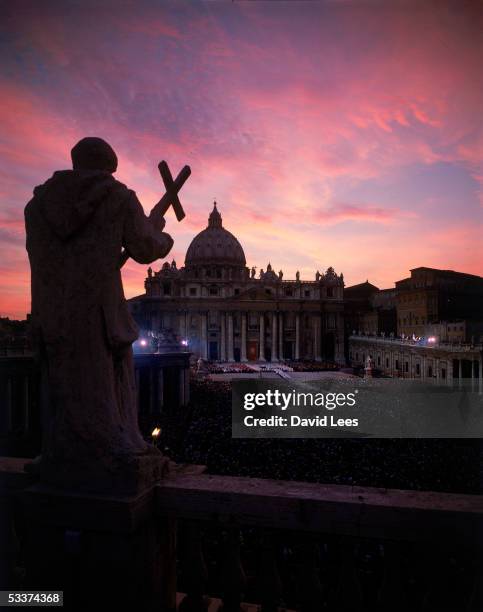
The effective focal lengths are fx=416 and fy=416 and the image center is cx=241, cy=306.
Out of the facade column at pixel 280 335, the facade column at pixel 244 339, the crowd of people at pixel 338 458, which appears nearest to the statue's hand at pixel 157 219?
the crowd of people at pixel 338 458

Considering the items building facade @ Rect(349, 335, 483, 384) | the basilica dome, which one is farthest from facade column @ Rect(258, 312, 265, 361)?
the basilica dome

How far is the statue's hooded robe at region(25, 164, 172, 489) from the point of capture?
257 cm

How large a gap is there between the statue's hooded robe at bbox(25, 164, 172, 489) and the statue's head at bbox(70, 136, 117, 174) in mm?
123

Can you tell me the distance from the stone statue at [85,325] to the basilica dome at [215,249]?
80.9 meters

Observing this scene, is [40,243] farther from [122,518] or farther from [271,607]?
[271,607]

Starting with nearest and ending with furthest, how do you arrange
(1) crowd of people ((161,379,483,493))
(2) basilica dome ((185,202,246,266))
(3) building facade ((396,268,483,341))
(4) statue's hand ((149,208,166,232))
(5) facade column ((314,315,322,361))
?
(4) statue's hand ((149,208,166,232)), (1) crowd of people ((161,379,483,493)), (3) building facade ((396,268,483,341)), (5) facade column ((314,315,322,361)), (2) basilica dome ((185,202,246,266))

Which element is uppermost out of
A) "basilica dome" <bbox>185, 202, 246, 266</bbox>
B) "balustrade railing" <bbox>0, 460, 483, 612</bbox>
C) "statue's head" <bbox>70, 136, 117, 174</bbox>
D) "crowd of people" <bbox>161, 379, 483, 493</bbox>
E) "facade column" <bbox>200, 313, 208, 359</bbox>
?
"basilica dome" <bbox>185, 202, 246, 266</bbox>

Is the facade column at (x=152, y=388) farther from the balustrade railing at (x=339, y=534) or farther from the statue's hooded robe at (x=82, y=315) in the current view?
the statue's hooded robe at (x=82, y=315)

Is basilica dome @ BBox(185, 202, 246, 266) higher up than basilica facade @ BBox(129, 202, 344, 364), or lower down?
higher up

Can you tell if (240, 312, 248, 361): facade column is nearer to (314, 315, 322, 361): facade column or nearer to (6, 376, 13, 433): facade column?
(314, 315, 322, 361): facade column

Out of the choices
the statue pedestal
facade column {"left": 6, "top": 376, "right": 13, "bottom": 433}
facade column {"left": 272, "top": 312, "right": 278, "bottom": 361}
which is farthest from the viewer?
facade column {"left": 272, "top": 312, "right": 278, "bottom": 361}

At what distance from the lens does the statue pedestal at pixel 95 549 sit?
8.14 feet

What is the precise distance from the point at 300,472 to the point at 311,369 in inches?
1393

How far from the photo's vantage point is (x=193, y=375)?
4269cm
